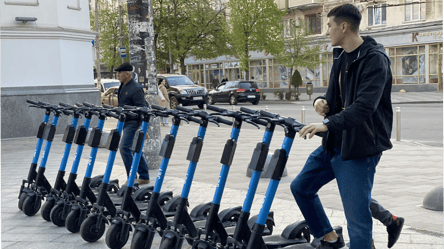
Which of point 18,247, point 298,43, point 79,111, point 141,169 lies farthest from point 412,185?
point 298,43

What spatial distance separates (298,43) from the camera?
3444cm

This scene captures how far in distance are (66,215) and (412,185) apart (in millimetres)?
4514

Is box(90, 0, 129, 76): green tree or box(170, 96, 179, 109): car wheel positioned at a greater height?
box(90, 0, 129, 76): green tree

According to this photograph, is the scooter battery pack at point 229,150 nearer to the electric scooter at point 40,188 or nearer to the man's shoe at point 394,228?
the man's shoe at point 394,228

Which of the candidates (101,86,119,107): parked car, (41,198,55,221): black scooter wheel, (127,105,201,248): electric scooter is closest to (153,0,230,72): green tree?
(101,86,119,107): parked car

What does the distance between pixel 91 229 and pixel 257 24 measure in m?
32.7

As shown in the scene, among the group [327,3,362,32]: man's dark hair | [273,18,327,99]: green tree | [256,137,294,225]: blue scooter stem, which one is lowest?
[256,137,294,225]: blue scooter stem

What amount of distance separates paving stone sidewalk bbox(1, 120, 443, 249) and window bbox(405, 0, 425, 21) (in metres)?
23.1

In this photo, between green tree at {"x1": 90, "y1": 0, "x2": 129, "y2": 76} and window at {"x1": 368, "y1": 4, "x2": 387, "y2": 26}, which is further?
green tree at {"x1": 90, "y1": 0, "x2": 129, "y2": 76}

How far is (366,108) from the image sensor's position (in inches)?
120

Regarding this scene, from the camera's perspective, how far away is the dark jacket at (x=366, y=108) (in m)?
3.07

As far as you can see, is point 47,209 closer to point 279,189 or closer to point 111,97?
point 279,189

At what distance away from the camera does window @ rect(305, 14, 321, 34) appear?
130ft

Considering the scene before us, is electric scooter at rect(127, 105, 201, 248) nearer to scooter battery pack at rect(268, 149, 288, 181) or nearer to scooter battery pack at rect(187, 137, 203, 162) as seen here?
scooter battery pack at rect(187, 137, 203, 162)
